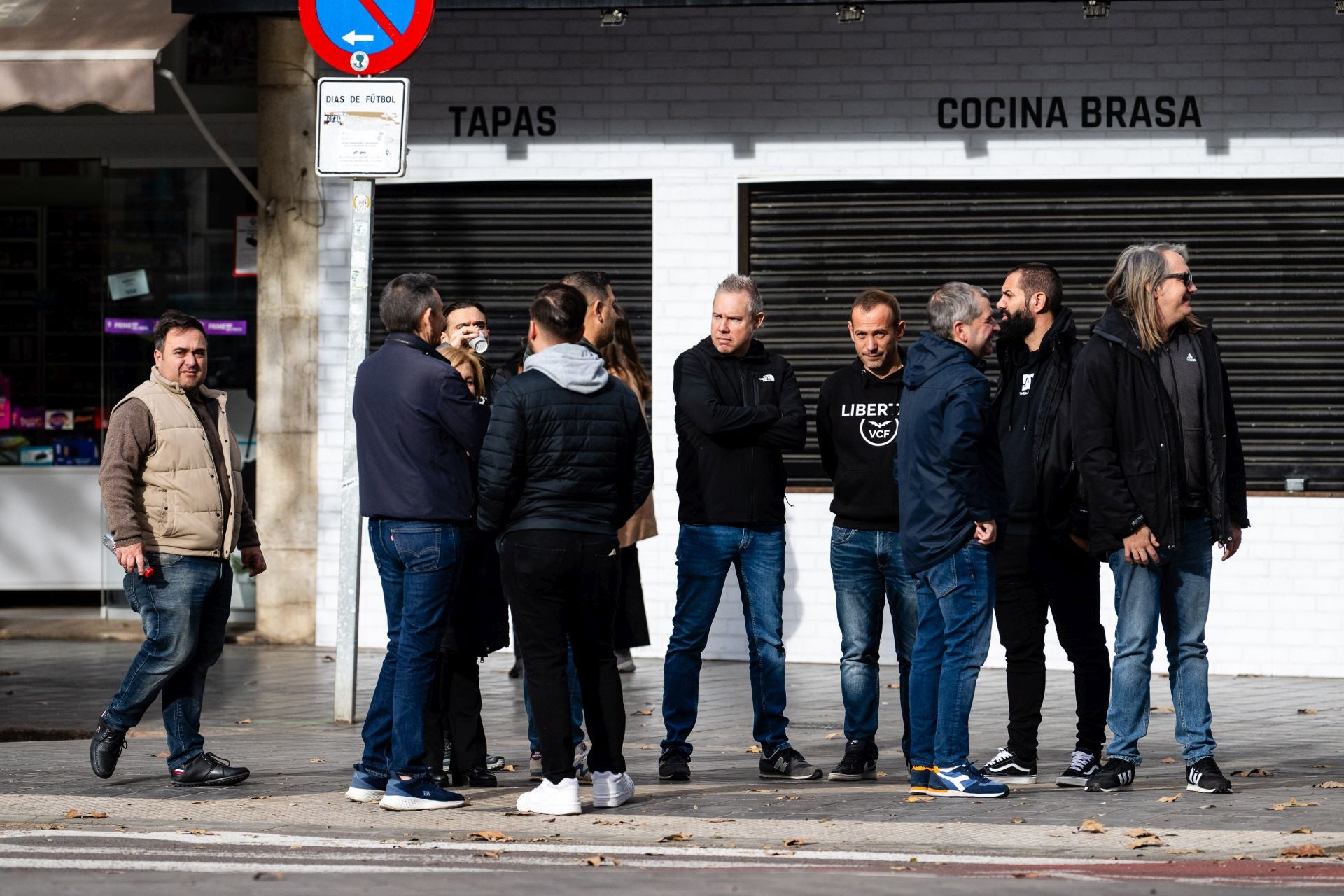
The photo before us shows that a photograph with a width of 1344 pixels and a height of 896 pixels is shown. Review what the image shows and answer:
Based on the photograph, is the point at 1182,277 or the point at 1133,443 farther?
the point at 1182,277

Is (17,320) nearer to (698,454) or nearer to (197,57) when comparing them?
(197,57)

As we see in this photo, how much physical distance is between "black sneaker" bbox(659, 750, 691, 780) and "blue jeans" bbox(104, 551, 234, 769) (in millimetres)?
1912

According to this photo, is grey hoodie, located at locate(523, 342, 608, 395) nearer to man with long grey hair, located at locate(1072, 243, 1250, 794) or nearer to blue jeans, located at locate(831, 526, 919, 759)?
blue jeans, located at locate(831, 526, 919, 759)

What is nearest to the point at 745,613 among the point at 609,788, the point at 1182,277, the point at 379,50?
the point at 609,788

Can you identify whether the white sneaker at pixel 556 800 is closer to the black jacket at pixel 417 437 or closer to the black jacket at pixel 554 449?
the black jacket at pixel 554 449

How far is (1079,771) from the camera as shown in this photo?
320 inches

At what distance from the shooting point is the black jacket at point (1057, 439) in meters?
8.08

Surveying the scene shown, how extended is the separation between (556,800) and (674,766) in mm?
968

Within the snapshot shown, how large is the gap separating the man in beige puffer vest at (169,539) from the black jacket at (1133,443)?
11.6ft

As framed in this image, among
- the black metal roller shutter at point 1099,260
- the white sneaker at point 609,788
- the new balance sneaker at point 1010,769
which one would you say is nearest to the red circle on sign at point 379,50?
the black metal roller shutter at point 1099,260

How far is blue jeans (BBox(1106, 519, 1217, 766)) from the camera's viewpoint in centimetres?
786

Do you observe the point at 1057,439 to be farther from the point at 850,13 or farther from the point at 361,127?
the point at 850,13

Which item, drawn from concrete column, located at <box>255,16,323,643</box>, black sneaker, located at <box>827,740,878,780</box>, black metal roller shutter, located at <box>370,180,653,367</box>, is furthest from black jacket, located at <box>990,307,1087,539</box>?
concrete column, located at <box>255,16,323,643</box>

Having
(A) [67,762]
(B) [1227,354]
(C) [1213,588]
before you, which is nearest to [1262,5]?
(B) [1227,354]
